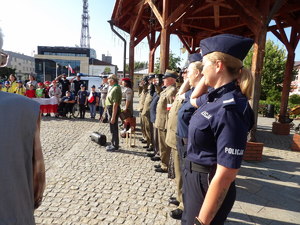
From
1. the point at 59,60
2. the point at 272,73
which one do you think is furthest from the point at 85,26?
the point at 272,73

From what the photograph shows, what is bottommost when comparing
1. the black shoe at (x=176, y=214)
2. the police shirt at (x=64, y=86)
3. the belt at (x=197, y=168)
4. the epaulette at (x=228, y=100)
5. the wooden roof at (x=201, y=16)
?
the black shoe at (x=176, y=214)

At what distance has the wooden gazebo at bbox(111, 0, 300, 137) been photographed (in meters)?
4.81

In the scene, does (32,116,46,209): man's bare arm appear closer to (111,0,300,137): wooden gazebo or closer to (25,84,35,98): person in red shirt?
(111,0,300,137): wooden gazebo

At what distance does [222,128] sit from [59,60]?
70.5 meters

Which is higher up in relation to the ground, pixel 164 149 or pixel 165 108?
pixel 165 108

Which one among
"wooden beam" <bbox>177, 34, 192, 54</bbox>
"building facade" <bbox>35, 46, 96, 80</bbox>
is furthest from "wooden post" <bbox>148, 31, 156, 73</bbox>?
"building facade" <bbox>35, 46, 96, 80</bbox>

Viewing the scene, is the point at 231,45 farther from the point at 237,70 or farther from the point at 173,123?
the point at 173,123

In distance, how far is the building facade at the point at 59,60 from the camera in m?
58.7

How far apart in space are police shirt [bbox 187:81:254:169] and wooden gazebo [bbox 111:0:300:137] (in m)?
3.79

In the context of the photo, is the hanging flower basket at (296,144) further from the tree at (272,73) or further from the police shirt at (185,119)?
the tree at (272,73)

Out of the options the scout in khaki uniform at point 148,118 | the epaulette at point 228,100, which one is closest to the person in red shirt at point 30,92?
the scout in khaki uniform at point 148,118

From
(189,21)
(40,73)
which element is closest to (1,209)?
(189,21)

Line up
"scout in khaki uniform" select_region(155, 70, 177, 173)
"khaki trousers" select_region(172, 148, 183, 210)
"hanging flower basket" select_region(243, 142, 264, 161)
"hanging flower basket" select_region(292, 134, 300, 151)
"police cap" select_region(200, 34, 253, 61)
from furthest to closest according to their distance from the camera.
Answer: "hanging flower basket" select_region(292, 134, 300, 151) < "hanging flower basket" select_region(243, 142, 264, 161) < "scout in khaki uniform" select_region(155, 70, 177, 173) < "khaki trousers" select_region(172, 148, 183, 210) < "police cap" select_region(200, 34, 253, 61)

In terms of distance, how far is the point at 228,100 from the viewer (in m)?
1.32
